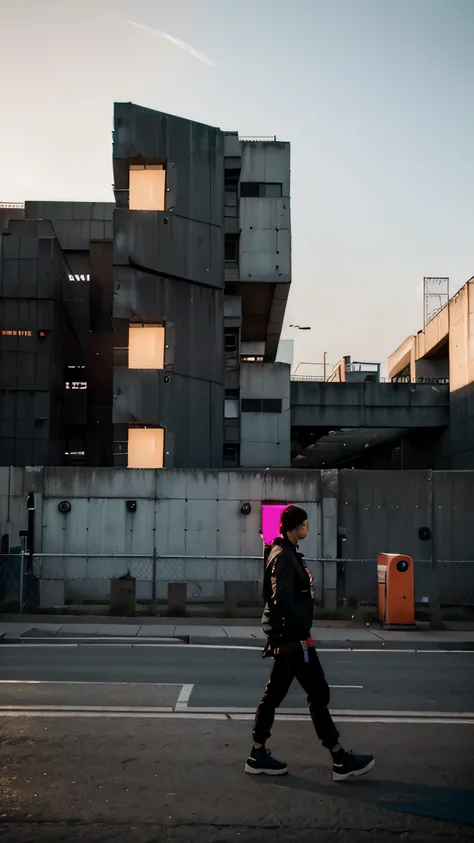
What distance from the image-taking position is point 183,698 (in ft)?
28.4

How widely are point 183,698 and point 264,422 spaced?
30.0 meters

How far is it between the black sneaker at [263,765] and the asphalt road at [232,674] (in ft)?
7.82

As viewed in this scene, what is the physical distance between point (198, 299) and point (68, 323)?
46.9ft

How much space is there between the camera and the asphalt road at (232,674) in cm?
866

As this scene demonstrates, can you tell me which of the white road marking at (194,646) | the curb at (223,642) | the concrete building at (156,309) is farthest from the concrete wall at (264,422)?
the white road marking at (194,646)

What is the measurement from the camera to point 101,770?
595 cm

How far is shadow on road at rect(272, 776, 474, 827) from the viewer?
5.22 metres

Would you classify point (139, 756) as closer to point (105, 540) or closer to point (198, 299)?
point (105, 540)

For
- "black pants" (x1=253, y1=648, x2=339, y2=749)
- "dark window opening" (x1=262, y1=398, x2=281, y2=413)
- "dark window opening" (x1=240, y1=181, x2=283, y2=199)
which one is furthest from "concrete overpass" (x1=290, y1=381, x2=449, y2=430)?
"black pants" (x1=253, y1=648, x2=339, y2=749)

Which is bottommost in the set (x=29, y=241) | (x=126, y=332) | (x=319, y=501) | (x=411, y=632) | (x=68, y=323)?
(x=411, y=632)

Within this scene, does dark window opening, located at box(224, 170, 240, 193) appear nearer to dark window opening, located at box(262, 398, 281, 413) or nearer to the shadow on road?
dark window opening, located at box(262, 398, 281, 413)

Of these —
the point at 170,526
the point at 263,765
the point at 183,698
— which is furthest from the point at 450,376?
the point at 263,765

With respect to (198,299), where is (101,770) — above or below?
below

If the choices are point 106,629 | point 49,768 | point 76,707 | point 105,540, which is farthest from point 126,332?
point 49,768
